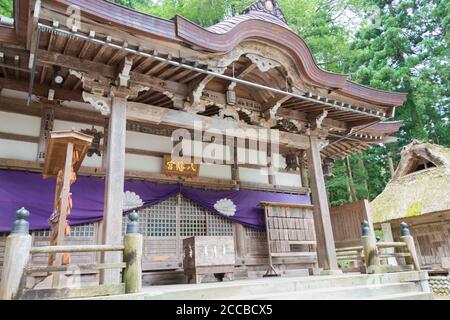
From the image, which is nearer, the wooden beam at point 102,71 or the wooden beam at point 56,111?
the wooden beam at point 102,71

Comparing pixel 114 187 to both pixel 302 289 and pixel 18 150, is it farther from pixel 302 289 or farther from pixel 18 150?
pixel 302 289

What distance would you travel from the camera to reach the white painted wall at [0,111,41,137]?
7059 millimetres

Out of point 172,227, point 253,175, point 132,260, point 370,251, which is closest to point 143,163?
point 172,227

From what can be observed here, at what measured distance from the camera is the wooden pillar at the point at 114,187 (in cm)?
500

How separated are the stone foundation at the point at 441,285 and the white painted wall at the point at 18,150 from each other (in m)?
16.6

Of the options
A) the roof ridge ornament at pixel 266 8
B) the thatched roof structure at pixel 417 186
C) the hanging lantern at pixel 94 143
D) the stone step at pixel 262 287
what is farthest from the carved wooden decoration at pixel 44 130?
the thatched roof structure at pixel 417 186

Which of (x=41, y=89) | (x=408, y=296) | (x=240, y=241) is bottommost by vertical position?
(x=408, y=296)

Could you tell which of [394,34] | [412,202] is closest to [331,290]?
[412,202]

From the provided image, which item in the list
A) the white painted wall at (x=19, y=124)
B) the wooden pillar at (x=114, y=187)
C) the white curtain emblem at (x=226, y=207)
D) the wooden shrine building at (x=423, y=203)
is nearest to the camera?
the wooden pillar at (x=114, y=187)

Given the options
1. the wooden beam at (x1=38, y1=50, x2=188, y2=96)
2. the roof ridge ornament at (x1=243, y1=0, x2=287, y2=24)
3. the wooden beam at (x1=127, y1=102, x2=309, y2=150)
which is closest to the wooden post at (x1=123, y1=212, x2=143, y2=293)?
the wooden beam at (x1=127, y1=102, x2=309, y2=150)

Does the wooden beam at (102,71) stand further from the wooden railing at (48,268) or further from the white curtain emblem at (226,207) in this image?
the white curtain emblem at (226,207)

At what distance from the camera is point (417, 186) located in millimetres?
16266

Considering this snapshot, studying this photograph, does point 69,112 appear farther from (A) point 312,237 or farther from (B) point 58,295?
(A) point 312,237

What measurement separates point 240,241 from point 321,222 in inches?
107
